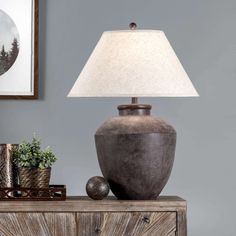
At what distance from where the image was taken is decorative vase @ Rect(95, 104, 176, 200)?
236 centimetres

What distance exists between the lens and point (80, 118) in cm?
302

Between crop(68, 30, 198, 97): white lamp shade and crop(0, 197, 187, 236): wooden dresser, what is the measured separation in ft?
1.29

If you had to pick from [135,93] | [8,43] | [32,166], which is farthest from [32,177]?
[8,43]

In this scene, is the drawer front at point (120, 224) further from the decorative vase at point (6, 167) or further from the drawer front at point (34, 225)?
the decorative vase at point (6, 167)

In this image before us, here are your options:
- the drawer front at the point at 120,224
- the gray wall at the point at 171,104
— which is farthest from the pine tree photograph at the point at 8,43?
the drawer front at the point at 120,224

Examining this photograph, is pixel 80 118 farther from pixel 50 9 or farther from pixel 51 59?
pixel 50 9

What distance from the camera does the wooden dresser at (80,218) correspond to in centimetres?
238

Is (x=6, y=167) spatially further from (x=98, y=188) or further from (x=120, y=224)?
(x=120, y=224)

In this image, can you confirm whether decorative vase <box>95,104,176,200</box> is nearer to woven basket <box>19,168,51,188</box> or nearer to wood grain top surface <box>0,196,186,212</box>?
wood grain top surface <box>0,196,186,212</box>

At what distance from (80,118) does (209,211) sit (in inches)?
27.9

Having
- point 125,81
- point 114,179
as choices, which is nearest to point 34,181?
point 114,179

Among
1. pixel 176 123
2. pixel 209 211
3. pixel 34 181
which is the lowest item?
pixel 209 211

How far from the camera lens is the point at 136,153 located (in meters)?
2.36

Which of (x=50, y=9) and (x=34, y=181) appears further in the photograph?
(x=50, y=9)
